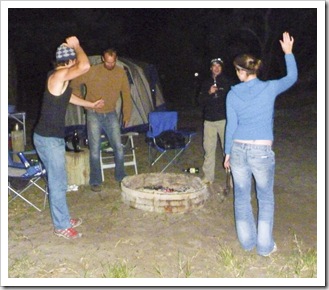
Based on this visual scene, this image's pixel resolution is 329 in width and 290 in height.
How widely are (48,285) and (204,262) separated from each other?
1204 mm

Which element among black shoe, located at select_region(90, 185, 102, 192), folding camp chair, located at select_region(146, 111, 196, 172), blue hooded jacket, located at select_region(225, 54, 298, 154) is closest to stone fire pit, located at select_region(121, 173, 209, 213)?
black shoe, located at select_region(90, 185, 102, 192)

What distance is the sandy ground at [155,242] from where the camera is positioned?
3.95 m

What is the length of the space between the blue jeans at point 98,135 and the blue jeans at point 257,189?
2234 mm

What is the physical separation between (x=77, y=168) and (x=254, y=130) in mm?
2964

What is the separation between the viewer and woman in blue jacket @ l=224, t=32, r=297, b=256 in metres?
3.90

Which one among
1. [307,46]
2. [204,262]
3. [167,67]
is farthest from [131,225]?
[307,46]

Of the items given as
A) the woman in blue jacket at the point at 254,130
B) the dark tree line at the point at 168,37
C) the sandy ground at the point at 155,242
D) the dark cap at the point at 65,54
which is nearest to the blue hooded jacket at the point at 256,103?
the woman in blue jacket at the point at 254,130

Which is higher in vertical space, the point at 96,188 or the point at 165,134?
the point at 165,134

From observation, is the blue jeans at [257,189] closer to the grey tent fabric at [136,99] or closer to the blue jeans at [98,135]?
the blue jeans at [98,135]

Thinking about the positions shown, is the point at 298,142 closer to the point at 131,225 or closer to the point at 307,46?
the point at 131,225

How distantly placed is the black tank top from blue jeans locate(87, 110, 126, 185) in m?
1.53

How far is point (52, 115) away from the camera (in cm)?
442

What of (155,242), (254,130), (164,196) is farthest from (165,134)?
(254,130)

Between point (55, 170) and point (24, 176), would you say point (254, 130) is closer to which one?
point (55, 170)
